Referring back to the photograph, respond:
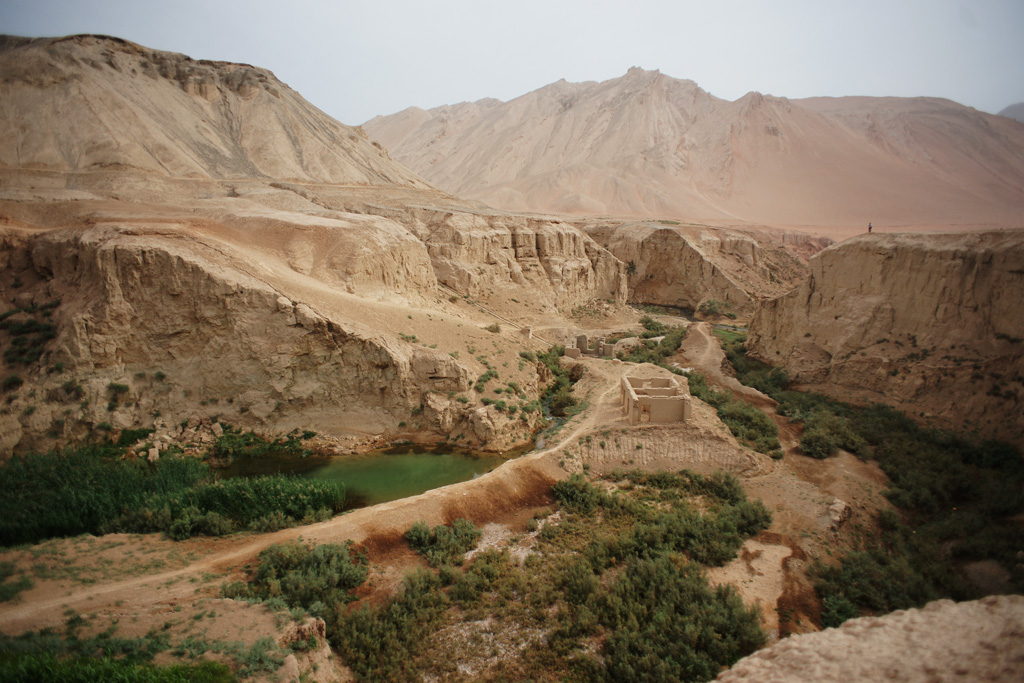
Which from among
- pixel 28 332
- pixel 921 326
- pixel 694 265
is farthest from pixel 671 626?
pixel 694 265

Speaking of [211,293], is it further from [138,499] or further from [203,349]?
[138,499]

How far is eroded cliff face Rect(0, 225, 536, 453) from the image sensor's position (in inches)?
665

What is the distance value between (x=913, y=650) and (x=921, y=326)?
1857 centimetres

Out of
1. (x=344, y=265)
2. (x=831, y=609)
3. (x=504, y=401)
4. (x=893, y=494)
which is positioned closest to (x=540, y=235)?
(x=344, y=265)

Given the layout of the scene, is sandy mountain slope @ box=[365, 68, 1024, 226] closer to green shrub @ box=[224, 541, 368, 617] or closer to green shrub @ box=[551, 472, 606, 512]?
green shrub @ box=[551, 472, 606, 512]

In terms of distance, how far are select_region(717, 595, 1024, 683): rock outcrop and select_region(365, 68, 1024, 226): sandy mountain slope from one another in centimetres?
7063

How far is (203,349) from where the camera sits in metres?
18.2

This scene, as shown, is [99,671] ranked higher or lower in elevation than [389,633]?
higher

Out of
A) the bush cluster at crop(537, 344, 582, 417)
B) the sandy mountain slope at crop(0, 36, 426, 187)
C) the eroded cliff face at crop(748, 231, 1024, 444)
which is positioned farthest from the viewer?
the sandy mountain slope at crop(0, 36, 426, 187)

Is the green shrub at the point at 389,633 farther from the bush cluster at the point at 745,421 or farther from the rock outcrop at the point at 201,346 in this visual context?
the bush cluster at the point at 745,421

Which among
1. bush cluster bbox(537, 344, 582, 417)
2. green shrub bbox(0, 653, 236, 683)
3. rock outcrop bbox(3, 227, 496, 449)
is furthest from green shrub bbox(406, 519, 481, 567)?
bush cluster bbox(537, 344, 582, 417)

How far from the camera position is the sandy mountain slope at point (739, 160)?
71062 mm

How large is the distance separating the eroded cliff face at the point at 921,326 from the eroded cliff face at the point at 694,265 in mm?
20492

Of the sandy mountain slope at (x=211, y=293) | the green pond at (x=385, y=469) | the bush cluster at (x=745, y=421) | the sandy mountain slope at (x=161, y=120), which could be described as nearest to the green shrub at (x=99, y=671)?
the green pond at (x=385, y=469)
